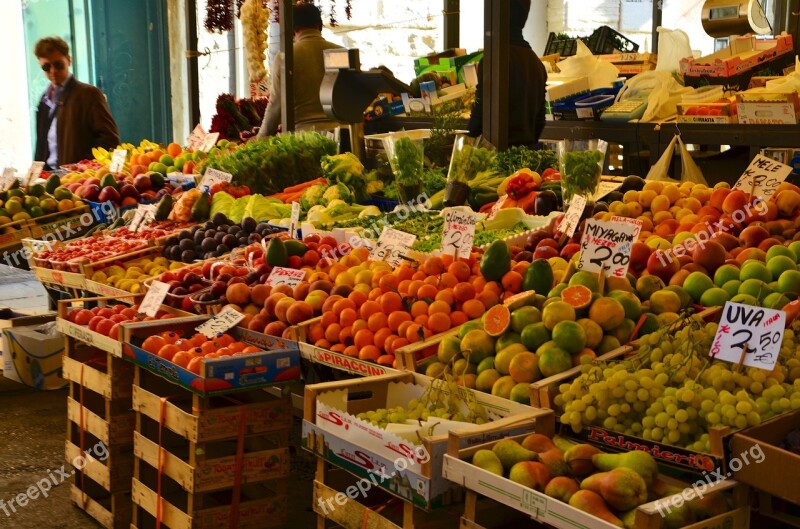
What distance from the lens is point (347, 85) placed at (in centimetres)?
527

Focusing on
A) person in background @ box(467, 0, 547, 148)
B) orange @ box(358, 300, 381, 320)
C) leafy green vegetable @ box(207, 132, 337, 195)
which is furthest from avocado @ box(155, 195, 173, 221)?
orange @ box(358, 300, 381, 320)

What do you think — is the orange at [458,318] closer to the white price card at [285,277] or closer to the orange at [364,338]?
the orange at [364,338]

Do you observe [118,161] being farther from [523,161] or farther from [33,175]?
[523,161]

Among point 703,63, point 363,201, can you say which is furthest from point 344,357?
point 703,63

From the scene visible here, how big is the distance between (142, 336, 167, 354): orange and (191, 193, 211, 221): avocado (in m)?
2.21

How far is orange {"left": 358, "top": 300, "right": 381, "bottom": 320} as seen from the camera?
315 cm

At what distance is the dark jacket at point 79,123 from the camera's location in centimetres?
766

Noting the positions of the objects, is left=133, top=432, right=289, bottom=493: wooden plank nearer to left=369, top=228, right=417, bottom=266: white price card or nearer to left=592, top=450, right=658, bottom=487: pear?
left=369, top=228, right=417, bottom=266: white price card

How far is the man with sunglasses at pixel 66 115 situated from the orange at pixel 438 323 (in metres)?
5.59

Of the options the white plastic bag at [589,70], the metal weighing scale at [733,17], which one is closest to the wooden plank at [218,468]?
the white plastic bag at [589,70]

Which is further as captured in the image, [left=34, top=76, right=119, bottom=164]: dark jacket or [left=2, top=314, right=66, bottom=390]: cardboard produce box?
[left=34, top=76, right=119, bottom=164]: dark jacket

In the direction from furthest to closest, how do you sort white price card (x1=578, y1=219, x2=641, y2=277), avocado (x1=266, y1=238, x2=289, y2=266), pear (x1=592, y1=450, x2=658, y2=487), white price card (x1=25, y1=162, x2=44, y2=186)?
white price card (x1=25, y1=162, x2=44, y2=186)
avocado (x1=266, y1=238, x2=289, y2=266)
white price card (x1=578, y1=219, x2=641, y2=277)
pear (x1=592, y1=450, x2=658, y2=487)

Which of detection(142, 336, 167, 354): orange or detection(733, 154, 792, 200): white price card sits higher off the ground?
detection(733, 154, 792, 200): white price card

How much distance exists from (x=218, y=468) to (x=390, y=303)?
783 mm
